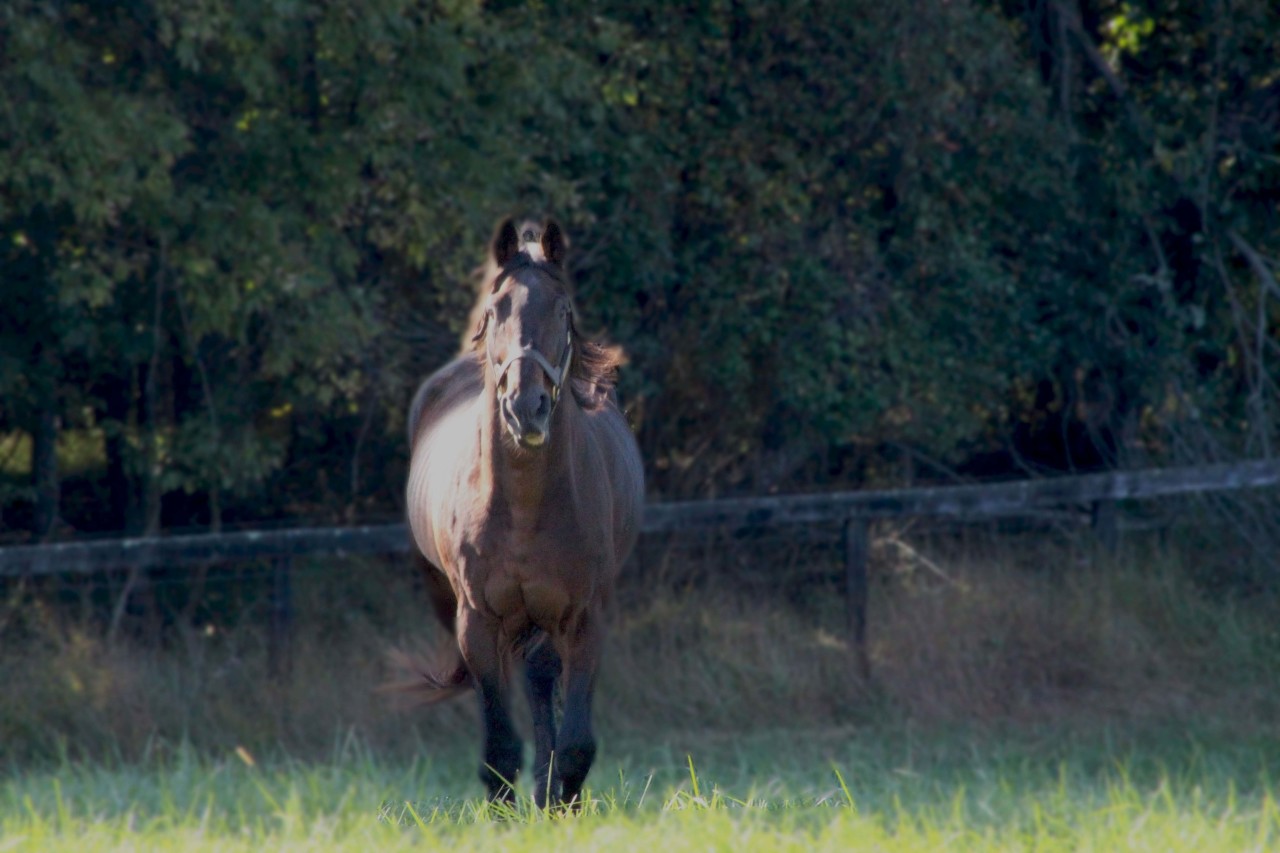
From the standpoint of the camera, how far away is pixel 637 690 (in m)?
9.59

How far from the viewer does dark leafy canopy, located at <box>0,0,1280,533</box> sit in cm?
939

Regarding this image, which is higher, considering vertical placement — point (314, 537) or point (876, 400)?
point (876, 400)

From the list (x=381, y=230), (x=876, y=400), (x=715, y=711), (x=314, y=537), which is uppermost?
(x=381, y=230)

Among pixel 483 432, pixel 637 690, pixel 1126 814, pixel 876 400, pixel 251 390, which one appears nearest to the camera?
pixel 1126 814

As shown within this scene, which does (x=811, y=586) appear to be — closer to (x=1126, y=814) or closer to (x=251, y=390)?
(x=251, y=390)

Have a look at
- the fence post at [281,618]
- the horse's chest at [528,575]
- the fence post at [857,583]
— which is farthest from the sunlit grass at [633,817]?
the fence post at [857,583]

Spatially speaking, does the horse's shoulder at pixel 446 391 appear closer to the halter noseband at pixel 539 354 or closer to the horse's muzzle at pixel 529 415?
the halter noseband at pixel 539 354

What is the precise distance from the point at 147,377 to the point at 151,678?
2.43 meters

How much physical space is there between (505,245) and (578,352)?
43 centimetres

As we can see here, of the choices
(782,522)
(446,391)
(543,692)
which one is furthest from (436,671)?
(782,522)

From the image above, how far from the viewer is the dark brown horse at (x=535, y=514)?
4770 mm

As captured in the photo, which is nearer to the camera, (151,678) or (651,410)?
(151,678)

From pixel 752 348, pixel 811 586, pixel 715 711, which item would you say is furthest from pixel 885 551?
pixel 715 711

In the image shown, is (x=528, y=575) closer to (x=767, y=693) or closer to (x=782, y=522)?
(x=767, y=693)
